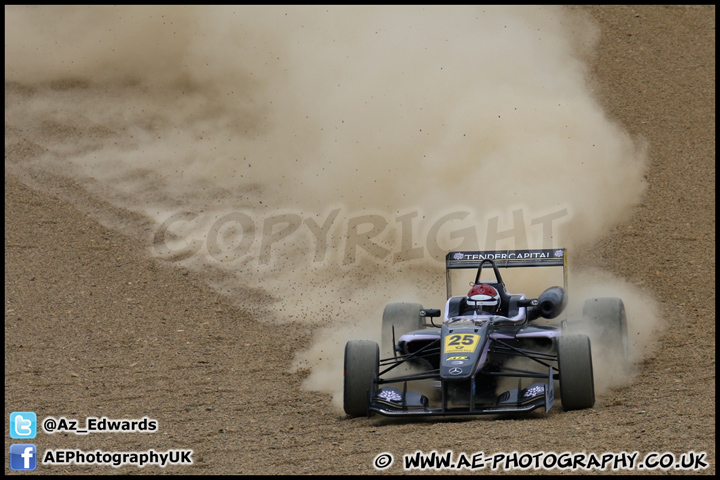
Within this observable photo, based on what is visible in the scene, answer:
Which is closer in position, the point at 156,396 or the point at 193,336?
the point at 156,396

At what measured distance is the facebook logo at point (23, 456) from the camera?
8.97 metres

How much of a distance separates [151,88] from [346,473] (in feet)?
73.6

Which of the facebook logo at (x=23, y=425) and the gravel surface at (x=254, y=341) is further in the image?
the facebook logo at (x=23, y=425)

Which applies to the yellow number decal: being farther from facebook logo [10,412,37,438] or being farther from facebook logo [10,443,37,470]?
facebook logo [10,412,37,438]

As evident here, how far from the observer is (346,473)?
27.3 feet

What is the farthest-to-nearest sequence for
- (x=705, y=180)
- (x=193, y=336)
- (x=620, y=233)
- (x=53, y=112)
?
(x=53, y=112) < (x=705, y=180) < (x=620, y=233) < (x=193, y=336)

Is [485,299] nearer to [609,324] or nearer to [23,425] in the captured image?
[609,324]

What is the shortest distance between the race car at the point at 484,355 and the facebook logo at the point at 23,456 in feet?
12.1

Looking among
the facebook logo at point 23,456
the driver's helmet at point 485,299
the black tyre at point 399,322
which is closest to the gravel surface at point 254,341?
the facebook logo at point 23,456

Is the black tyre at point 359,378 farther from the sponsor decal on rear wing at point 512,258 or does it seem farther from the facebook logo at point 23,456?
the facebook logo at point 23,456

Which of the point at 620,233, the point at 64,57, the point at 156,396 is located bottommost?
the point at 156,396

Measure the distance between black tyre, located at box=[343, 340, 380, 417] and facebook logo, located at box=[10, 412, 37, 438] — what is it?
3.93 m

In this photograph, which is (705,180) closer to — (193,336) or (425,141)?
(425,141)

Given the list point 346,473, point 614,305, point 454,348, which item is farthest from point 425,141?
point 346,473
